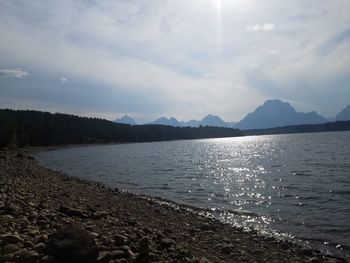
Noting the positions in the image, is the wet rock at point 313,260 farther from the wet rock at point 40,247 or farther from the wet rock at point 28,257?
the wet rock at point 28,257

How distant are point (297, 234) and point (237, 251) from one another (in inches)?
228

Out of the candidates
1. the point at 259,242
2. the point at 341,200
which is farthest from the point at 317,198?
the point at 259,242

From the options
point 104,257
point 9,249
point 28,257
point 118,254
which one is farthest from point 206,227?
point 28,257

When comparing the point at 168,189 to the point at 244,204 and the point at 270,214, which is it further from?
the point at 270,214

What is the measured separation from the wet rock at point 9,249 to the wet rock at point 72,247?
115 centimetres

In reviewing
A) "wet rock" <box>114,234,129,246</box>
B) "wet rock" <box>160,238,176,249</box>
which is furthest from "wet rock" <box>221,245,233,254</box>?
"wet rock" <box>114,234,129,246</box>

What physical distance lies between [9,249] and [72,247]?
2.15 metres

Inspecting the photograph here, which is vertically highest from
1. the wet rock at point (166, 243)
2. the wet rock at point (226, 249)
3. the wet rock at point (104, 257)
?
the wet rock at point (104, 257)

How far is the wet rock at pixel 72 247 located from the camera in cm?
1057

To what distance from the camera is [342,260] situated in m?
16.5

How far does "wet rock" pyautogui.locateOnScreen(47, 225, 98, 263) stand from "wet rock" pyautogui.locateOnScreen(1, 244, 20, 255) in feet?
3.79

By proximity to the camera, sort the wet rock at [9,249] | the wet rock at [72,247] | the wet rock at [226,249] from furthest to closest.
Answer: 1. the wet rock at [226,249]
2. the wet rock at [9,249]
3. the wet rock at [72,247]

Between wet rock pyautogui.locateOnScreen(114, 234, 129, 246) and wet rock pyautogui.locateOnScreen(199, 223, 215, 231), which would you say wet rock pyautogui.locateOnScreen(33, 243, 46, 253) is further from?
wet rock pyautogui.locateOnScreen(199, 223, 215, 231)

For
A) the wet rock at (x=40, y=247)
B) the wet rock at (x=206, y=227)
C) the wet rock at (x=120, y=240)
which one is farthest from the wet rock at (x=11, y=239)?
the wet rock at (x=206, y=227)
